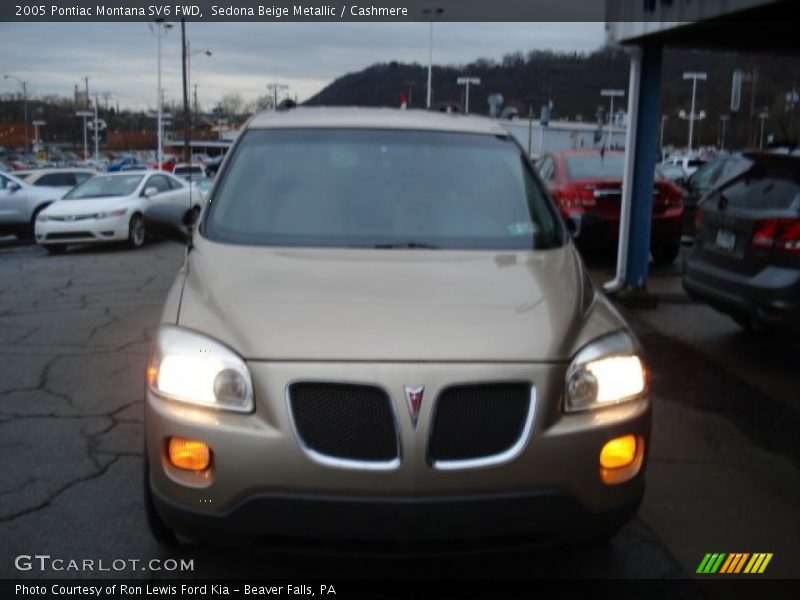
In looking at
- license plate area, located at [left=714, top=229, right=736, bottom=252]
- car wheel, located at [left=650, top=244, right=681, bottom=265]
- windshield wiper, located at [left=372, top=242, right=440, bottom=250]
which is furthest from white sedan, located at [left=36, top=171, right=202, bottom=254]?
windshield wiper, located at [left=372, top=242, right=440, bottom=250]

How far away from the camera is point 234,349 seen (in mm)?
2805

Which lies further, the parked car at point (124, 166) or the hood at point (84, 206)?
the parked car at point (124, 166)

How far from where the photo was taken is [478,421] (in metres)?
2.70

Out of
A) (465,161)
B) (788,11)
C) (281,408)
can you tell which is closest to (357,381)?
(281,408)

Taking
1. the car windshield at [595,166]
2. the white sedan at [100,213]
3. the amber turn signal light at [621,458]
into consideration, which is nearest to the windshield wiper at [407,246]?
the amber turn signal light at [621,458]

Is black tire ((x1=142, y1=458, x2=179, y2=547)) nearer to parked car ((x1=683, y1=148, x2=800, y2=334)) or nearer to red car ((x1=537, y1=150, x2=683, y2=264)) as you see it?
parked car ((x1=683, y1=148, x2=800, y2=334))

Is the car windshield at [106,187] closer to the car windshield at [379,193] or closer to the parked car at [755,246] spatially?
the parked car at [755,246]

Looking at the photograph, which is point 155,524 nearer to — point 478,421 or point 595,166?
point 478,421

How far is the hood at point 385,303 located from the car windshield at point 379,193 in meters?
0.17

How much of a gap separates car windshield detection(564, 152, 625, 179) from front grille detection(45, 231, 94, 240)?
874cm

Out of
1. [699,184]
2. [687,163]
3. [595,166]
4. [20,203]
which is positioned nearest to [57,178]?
[20,203]

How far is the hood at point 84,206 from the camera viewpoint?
1508 cm

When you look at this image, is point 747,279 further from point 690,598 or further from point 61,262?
point 61,262

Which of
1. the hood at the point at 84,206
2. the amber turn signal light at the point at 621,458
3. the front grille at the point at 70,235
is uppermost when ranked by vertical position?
the amber turn signal light at the point at 621,458
